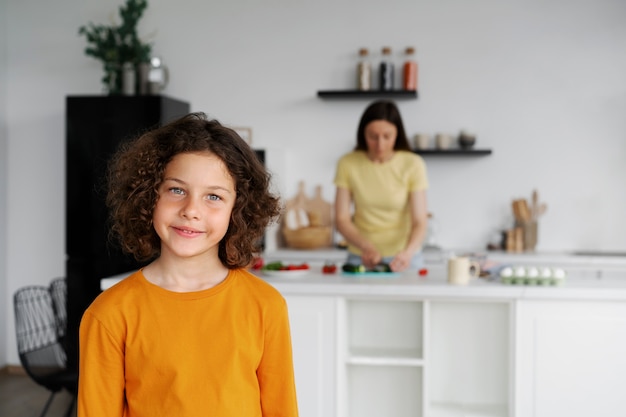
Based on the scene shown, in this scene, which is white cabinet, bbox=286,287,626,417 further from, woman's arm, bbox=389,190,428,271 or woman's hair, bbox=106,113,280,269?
woman's hair, bbox=106,113,280,269

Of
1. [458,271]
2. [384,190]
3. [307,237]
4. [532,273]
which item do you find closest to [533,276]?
[532,273]

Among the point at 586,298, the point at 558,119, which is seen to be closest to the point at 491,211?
the point at 558,119

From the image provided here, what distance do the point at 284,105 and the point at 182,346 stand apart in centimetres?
385

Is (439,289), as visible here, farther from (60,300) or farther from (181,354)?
(60,300)

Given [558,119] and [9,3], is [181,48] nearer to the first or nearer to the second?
[9,3]

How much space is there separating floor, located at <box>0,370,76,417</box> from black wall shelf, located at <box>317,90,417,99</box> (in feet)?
8.14

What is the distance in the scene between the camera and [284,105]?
5.14 m

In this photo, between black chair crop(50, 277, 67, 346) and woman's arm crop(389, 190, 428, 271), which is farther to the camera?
black chair crop(50, 277, 67, 346)

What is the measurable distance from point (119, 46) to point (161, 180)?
12.3 feet

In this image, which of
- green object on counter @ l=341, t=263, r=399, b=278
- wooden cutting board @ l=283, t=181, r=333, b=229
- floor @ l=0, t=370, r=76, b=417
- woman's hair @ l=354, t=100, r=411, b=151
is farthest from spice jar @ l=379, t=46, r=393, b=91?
floor @ l=0, t=370, r=76, b=417

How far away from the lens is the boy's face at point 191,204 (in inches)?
55.7

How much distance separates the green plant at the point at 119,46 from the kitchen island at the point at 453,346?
244cm

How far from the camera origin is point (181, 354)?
1404mm

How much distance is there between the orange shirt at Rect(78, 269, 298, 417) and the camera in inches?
54.6
